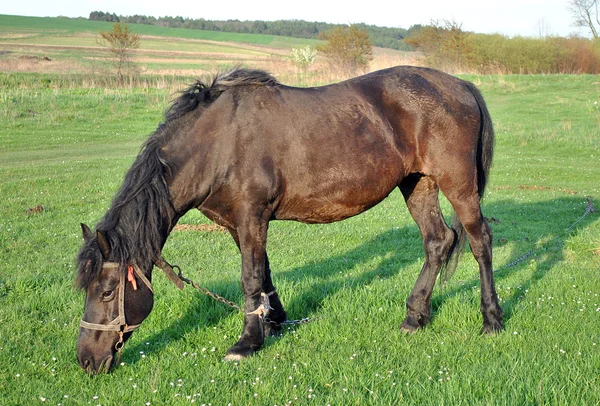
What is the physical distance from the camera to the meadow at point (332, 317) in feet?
13.2

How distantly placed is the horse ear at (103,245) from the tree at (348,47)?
4069 centimetres

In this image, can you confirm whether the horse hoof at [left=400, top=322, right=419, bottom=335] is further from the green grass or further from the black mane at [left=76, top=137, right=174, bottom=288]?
the black mane at [left=76, top=137, right=174, bottom=288]

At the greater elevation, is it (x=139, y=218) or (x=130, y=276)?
(x=139, y=218)

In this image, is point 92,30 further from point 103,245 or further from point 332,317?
point 103,245

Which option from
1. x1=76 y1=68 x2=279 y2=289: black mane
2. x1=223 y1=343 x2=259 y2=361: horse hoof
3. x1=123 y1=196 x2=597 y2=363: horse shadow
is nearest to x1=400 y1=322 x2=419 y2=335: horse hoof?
x1=123 y1=196 x2=597 y2=363: horse shadow

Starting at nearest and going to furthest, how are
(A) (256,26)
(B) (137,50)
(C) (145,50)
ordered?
(B) (137,50) → (C) (145,50) → (A) (256,26)

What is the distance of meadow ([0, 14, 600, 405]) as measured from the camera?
402 cm

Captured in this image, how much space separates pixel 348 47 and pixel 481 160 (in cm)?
4054

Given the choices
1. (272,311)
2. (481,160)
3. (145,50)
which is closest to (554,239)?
(481,160)

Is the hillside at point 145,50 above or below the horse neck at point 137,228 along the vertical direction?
above

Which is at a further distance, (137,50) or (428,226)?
(137,50)

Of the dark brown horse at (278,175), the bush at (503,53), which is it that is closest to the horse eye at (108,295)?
the dark brown horse at (278,175)

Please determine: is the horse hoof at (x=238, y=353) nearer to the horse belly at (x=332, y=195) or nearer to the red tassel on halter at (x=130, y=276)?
the red tassel on halter at (x=130, y=276)

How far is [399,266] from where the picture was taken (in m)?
7.81
